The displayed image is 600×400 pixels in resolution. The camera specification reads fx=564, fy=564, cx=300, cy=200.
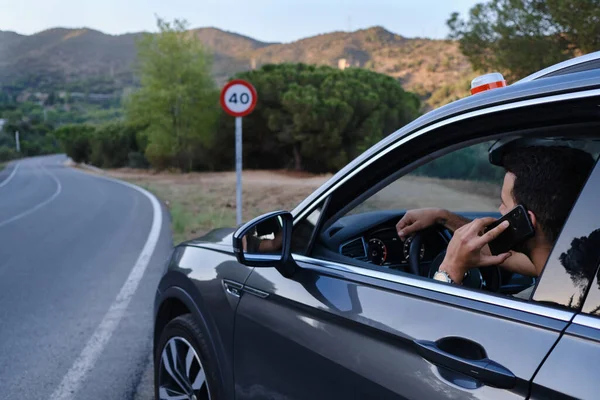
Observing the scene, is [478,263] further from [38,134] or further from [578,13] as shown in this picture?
[38,134]

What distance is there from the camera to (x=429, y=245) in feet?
8.93

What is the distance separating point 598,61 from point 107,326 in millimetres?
4841

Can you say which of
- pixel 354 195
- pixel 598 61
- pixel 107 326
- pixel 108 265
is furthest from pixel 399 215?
pixel 108 265

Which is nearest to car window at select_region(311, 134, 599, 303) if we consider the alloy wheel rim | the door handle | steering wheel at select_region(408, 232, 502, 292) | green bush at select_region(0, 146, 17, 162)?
steering wheel at select_region(408, 232, 502, 292)

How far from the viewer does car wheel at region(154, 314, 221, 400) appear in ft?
8.38

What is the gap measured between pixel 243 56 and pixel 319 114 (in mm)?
114720

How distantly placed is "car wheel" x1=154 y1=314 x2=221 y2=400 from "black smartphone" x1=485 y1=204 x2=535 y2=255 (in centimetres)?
136

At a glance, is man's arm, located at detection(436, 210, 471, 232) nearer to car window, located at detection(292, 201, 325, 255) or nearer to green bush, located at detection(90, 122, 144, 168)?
car window, located at detection(292, 201, 325, 255)

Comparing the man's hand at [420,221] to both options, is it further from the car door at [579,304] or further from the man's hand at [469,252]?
the car door at [579,304]

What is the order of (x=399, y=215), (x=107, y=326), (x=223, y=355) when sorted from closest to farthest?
(x=223, y=355) < (x=399, y=215) < (x=107, y=326)

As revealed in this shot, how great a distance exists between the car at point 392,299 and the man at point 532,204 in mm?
56

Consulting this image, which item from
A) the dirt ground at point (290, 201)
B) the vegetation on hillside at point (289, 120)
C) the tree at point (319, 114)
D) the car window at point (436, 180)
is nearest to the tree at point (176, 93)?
the vegetation on hillside at point (289, 120)

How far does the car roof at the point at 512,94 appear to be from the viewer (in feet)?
4.56

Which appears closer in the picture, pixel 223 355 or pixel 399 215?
pixel 223 355
